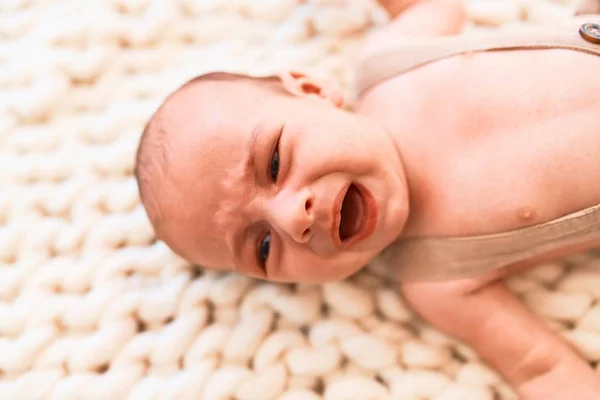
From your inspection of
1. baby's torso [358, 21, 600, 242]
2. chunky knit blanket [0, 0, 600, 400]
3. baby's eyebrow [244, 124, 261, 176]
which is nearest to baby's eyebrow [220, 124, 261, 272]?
baby's eyebrow [244, 124, 261, 176]

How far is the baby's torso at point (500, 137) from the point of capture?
Answer: 84 centimetres

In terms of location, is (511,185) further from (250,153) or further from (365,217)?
(250,153)

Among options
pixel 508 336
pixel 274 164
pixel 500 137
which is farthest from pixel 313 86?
Result: pixel 508 336

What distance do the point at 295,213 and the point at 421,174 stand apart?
0.24m

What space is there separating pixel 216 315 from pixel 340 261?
25cm

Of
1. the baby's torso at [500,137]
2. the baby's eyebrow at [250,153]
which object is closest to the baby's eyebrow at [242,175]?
the baby's eyebrow at [250,153]

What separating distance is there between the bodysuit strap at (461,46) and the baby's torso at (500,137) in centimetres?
1

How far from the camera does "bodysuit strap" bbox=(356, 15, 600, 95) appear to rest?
2.97 ft

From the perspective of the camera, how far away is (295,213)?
81 cm

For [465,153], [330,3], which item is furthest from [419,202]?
[330,3]

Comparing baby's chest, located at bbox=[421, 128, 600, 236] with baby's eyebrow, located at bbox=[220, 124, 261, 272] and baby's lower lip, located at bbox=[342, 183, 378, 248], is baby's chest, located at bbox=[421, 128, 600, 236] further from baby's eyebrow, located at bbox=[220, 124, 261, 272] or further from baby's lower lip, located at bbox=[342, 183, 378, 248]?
baby's eyebrow, located at bbox=[220, 124, 261, 272]

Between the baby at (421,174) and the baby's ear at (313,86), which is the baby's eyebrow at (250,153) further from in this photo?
the baby's ear at (313,86)

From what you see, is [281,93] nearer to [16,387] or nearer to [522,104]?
[522,104]

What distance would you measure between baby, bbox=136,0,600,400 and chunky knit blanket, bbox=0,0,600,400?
7cm
